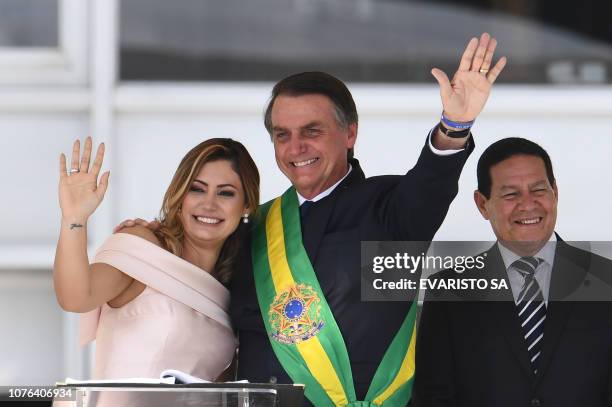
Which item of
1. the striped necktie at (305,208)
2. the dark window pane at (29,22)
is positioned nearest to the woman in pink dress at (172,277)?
the striped necktie at (305,208)

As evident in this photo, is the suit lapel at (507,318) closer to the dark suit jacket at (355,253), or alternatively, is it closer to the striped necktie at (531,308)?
the striped necktie at (531,308)

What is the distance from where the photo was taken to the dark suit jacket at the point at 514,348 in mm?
2928

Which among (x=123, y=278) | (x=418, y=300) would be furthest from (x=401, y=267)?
(x=123, y=278)

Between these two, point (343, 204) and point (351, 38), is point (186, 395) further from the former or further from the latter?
point (351, 38)

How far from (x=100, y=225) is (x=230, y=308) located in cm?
88

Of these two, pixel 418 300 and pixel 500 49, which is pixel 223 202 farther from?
pixel 500 49

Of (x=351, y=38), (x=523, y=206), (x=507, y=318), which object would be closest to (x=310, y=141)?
(x=523, y=206)

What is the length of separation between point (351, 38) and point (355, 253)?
123 centimetres

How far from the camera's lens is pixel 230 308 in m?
3.13

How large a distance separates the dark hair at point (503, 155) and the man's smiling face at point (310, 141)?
361 millimetres

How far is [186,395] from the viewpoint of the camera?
2582 mm

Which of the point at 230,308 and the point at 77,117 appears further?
the point at 77,117

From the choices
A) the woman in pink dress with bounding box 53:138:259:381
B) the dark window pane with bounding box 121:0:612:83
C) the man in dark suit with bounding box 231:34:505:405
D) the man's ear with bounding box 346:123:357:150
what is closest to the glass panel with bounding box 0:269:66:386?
the dark window pane with bounding box 121:0:612:83

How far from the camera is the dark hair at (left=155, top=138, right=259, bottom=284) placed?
3.11 metres
